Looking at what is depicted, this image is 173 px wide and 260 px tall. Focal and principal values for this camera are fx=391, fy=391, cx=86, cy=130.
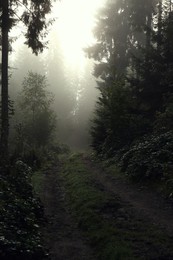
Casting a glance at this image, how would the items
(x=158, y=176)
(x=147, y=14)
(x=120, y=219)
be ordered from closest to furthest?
1. (x=120, y=219)
2. (x=158, y=176)
3. (x=147, y=14)

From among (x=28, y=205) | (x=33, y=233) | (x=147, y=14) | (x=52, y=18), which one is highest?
(x=147, y=14)

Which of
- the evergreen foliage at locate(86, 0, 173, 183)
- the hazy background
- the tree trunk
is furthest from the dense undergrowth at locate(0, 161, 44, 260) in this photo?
the hazy background

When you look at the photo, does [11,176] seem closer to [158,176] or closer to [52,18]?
[158,176]

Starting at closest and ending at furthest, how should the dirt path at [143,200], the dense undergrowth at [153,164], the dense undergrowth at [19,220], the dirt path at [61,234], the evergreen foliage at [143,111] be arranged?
the dense undergrowth at [19,220] < the dirt path at [61,234] < the dirt path at [143,200] < the dense undergrowth at [153,164] < the evergreen foliage at [143,111]

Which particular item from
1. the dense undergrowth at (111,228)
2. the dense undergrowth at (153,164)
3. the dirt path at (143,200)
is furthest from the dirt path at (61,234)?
the dense undergrowth at (153,164)

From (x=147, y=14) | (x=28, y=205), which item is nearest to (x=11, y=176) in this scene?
(x=28, y=205)

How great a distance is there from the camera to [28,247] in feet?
27.6

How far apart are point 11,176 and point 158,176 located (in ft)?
19.5

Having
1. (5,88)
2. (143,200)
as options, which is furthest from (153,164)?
(5,88)

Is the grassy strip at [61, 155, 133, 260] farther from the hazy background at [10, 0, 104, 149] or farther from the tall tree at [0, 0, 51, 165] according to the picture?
the hazy background at [10, 0, 104, 149]

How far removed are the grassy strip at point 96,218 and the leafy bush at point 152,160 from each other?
2118mm

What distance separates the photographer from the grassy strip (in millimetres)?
8633

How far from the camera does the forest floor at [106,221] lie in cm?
879

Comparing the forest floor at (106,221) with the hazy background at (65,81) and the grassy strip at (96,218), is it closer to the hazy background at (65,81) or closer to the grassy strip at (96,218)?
the grassy strip at (96,218)
